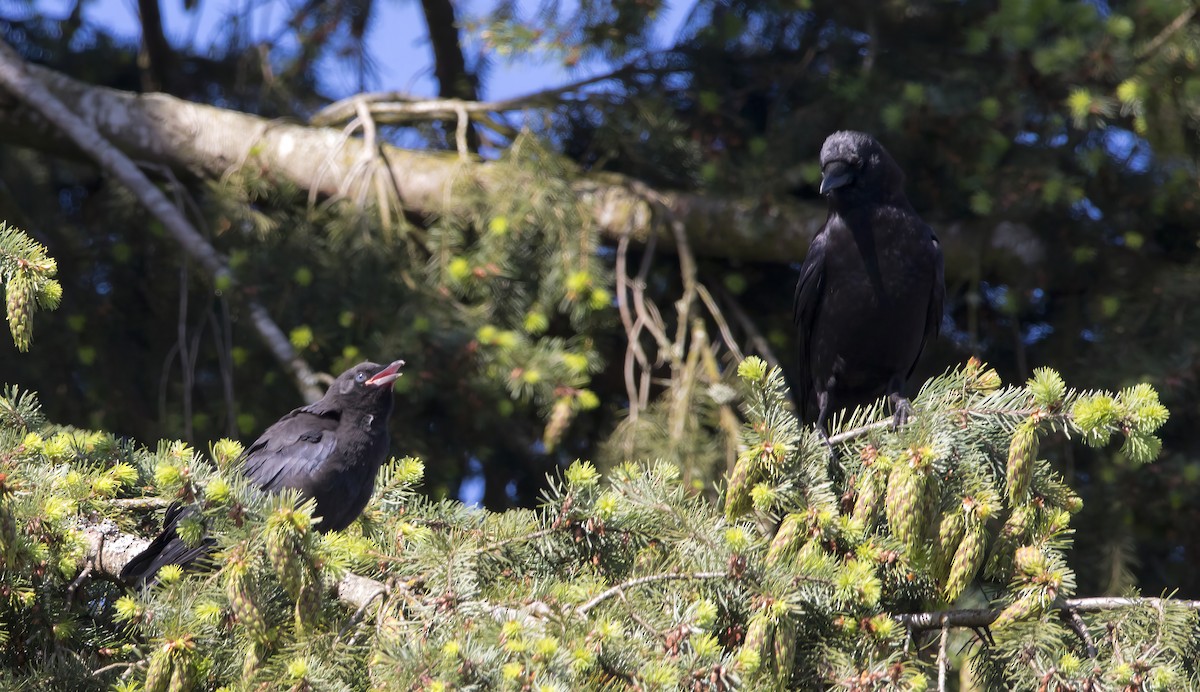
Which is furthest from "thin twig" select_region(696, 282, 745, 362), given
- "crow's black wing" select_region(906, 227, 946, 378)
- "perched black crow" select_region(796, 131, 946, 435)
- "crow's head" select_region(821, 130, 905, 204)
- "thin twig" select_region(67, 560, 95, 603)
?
"thin twig" select_region(67, 560, 95, 603)

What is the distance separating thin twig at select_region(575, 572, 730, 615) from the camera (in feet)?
7.51

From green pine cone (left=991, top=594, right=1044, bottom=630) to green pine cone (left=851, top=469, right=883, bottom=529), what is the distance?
0.32 m

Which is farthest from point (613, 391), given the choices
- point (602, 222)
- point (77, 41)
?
point (77, 41)

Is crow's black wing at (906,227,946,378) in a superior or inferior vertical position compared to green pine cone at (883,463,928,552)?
inferior

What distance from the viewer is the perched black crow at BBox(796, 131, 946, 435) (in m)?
3.86

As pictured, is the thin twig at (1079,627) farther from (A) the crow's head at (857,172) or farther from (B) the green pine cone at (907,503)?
(A) the crow's head at (857,172)

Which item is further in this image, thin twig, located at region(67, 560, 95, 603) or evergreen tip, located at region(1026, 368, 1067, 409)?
thin twig, located at region(67, 560, 95, 603)

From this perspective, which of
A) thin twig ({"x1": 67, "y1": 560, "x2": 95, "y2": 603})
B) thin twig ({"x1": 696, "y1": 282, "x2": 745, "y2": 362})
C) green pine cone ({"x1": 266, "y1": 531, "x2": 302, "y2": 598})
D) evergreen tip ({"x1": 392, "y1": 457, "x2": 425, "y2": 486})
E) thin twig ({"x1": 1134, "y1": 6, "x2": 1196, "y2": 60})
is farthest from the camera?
thin twig ({"x1": 696, "y1": 282, "x2": 745, "y2": 362})

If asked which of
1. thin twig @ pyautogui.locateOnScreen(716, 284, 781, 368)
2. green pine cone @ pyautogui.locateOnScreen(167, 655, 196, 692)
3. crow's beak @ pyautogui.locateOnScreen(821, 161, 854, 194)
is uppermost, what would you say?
green pine cone @ pyautogui.locateOnScreen(167, 655, 196, 692)

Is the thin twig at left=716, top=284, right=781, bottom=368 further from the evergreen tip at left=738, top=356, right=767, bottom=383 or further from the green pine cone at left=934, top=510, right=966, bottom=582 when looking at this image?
the green pine cone at left=934, top=510, right=966, bottom=582

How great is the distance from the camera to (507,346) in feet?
14.1

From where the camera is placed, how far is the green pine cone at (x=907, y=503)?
87.0 inches

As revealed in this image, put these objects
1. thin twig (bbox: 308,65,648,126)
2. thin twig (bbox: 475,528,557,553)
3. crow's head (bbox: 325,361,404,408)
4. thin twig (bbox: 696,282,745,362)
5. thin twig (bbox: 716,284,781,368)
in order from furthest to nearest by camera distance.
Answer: thin twig (bbox: 308,65,648,126), thin twig (bbox: 716,284,781,368), thin twig (bbox: 696,282,745,362), crow's head (bbox: 325,361,404,408), thin twig (bbox: 475,528,557,553)

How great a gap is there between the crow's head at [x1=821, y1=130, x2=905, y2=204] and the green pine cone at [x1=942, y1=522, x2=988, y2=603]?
5.84 feet
